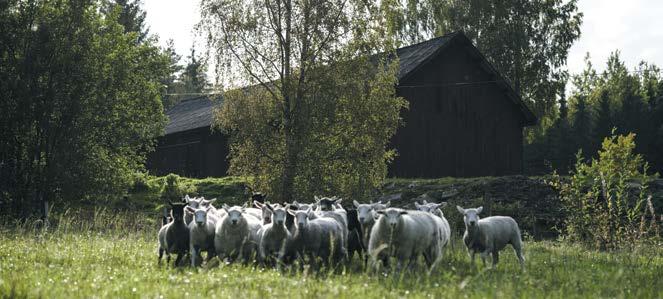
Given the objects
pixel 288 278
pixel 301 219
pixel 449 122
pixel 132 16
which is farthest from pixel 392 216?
pixel 132 16

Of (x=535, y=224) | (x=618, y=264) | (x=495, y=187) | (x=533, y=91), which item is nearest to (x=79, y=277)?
(x=618, y=264)

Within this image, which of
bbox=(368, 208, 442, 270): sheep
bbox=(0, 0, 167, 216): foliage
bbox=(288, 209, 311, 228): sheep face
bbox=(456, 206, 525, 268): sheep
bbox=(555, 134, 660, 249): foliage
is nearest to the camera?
bbox=(368, 208, 442, 270): sheep

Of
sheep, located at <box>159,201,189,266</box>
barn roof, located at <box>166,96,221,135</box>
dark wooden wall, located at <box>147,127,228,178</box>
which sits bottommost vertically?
sheep, located at <box>159,201,189,266</box>

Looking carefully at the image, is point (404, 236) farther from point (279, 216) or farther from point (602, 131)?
point (602, 131)

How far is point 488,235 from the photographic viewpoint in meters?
12.9

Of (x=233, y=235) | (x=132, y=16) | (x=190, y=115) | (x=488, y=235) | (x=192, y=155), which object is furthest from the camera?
(x=132, y=16)

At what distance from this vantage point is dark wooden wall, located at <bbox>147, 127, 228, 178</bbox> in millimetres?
35031

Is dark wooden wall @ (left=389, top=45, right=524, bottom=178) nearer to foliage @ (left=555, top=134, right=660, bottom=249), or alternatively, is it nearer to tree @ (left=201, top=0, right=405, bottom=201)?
tree @ (left=201, top=0, right=405, bottom=201)

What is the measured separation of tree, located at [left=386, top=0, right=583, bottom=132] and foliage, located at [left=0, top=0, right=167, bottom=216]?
20.1m

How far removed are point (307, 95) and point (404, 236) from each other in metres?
10.1

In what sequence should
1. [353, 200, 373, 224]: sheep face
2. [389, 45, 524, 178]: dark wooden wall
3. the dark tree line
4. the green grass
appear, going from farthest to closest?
the dark tree line < [389, 45, 524, 178]: dark wooden wall < [353, 200, 373, 224]: sheep face < the green grass

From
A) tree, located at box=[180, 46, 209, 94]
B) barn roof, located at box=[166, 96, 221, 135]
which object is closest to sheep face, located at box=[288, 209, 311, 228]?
barn roof, located at box=[166, 96, 221, 135]

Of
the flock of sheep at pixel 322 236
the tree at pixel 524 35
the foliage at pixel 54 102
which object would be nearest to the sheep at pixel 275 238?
the flock of sheep at pixel 322 236

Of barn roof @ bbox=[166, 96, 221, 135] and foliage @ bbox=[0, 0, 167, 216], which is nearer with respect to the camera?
foliage @ bbox=[0, 0, 167, 216]
